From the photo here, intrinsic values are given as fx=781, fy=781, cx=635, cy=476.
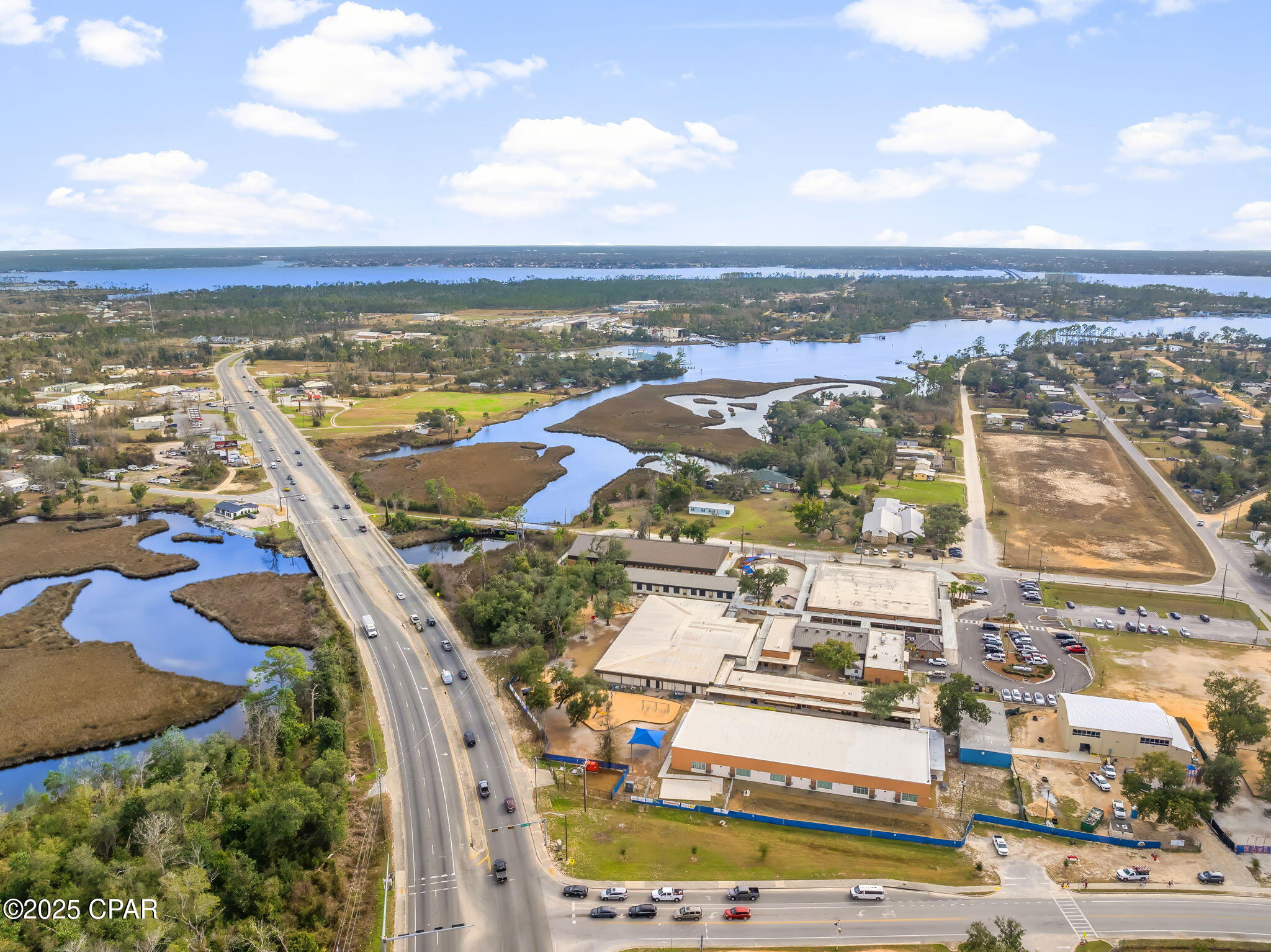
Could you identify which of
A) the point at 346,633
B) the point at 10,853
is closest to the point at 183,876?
the point at 10,853

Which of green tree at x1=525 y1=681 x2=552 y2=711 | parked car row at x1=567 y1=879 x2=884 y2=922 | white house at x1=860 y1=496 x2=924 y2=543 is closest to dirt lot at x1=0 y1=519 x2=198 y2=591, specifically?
green tree at x1=525 y1=681 x2=552 y2=711

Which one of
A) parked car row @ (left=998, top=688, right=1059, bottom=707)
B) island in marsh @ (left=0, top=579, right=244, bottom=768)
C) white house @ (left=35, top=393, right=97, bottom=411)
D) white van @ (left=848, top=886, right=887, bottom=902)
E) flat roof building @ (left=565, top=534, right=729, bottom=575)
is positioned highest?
white house @ (left=35, top=393, right=97, bottom=411)

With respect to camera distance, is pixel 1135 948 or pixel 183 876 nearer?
pixel 183 876

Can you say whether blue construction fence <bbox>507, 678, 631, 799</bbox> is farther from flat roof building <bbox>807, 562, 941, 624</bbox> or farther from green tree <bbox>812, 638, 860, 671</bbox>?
flat roof building <bbox>807, 562, 941, 624</bbox>

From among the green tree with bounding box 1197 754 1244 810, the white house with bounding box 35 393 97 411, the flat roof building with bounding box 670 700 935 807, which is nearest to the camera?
the green tree with bounding box 1197 754 1244 810

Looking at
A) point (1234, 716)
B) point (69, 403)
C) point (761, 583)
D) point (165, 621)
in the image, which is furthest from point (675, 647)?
point (69, 403)

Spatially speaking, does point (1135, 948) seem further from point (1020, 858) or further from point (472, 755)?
point (472, 755)
